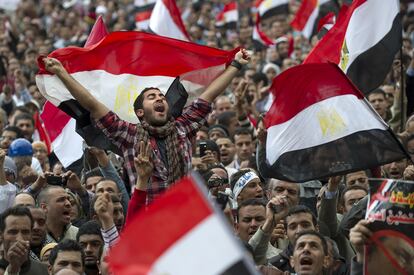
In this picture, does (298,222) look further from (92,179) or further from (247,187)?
(92,179)

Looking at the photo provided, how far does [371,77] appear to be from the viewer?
11156 millimetres

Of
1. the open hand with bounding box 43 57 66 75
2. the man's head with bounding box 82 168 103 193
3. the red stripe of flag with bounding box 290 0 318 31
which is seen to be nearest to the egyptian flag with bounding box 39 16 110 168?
the man's head with bounding box 82 168 103 193

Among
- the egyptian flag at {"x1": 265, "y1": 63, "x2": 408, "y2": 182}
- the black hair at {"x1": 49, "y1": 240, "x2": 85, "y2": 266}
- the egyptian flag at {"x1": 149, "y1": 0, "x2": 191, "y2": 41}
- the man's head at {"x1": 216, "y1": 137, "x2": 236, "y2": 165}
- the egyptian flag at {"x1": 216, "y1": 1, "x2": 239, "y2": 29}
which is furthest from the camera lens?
the egyptian flag at {"x1": 216, "y1": 1, "x2": 239, "y2": 29}

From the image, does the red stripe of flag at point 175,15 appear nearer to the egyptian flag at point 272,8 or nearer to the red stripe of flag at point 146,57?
the red stripe of flag at point 146,57

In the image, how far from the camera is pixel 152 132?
29.1ft

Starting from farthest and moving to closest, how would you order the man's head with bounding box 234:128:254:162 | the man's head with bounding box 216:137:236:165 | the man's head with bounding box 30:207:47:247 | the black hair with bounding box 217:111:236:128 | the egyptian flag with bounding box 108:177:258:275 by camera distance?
the black hair with bounding box 217:111:236:128
the man's head with bounding box 234:128:254:162
the man's head with bounding box 216:137:236:165
the man's head with bounding box 30:207:47:247
the egyptian flag with bounding box 108:177:258:275

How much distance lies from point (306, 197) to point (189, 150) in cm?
303

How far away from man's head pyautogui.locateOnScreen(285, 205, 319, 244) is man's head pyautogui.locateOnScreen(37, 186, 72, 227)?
6.15 feet

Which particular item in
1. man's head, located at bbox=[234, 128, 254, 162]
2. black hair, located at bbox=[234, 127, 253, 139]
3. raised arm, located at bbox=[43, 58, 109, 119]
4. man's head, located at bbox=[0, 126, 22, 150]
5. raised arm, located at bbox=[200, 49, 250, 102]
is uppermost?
raised arm, located at bbox=[43, 58, 109, 119]

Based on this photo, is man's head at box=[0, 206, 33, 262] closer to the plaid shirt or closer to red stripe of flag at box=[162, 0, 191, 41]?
the plaid shirt

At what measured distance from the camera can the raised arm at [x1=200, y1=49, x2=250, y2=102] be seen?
958 centimetres

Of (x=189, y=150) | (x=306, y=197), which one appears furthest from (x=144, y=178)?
(x=306, y=197)

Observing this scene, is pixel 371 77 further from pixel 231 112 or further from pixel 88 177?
pixel 231 112

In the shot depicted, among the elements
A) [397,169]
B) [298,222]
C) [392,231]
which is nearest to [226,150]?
[397,169]
